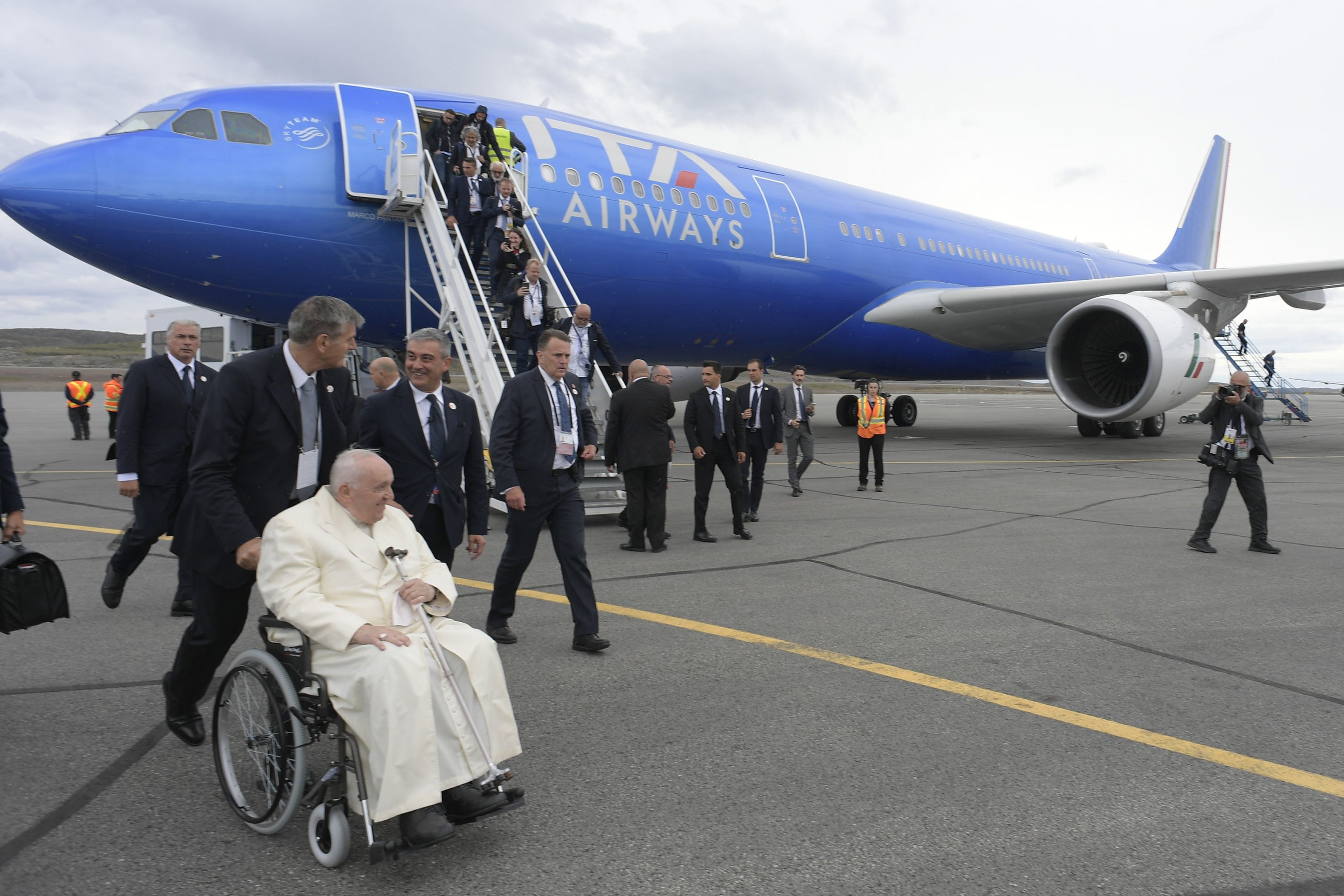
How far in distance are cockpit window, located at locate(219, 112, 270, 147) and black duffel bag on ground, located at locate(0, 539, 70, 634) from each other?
704 cm

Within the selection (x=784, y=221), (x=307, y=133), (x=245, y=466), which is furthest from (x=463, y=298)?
(x=784, y=221)

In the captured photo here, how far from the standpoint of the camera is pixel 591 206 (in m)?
10.7

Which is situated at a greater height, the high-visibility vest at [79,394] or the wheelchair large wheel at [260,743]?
the high-visibility vest at [79,394]

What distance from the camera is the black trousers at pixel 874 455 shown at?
395 inches

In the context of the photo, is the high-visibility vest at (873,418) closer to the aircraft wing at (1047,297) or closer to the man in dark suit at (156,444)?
the aircraft wing at (1047,297)

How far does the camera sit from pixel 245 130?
29.8 ft

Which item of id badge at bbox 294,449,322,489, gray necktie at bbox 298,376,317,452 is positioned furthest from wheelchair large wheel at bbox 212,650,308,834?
gray necktie at bbox 298,376,317,452

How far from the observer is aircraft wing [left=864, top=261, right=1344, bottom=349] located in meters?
13.7

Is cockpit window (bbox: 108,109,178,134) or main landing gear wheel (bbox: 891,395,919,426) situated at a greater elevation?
cockpit window (bbox: 108,109,178,134)

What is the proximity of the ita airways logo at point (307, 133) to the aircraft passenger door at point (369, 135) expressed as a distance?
Result: 7.8 inches

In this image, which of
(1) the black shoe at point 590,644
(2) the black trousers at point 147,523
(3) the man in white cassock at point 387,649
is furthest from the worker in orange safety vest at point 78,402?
(3) the man in white cassock at point 387,649

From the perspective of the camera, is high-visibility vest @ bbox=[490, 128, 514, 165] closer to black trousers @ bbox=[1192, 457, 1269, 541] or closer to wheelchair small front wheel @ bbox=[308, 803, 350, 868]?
black trousers @ bbox=[1192, 457, 1269, 541]

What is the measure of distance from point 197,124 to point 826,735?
886 cm

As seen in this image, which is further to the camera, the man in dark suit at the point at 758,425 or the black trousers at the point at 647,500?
the man in dark suit at the point at 758,425
